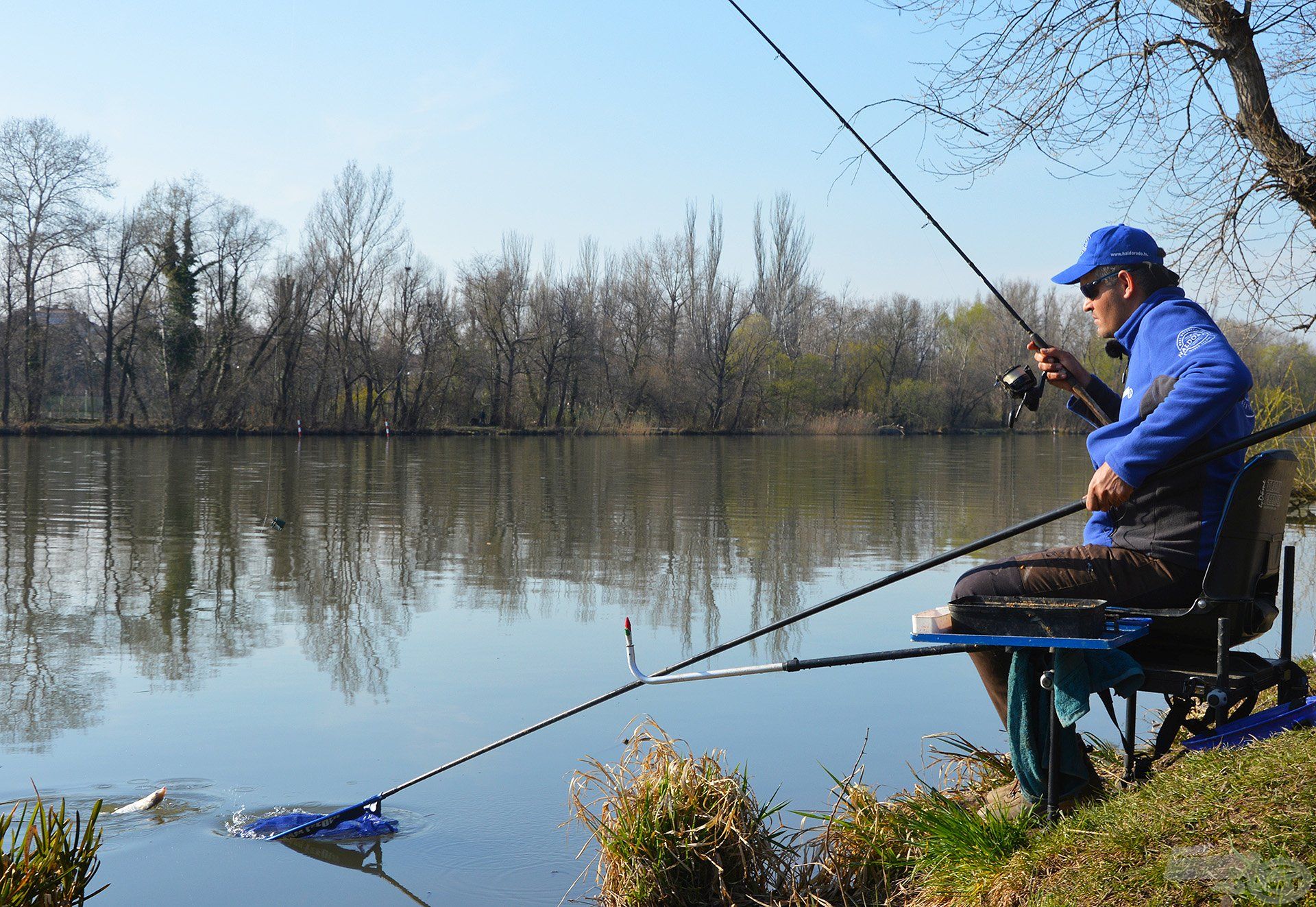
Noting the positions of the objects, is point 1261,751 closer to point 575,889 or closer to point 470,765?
point 575,889

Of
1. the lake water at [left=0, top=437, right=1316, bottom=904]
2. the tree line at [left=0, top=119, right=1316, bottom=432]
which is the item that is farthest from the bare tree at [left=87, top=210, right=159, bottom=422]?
the lake water at [left=0, top=437, right=1316, bottom=904]

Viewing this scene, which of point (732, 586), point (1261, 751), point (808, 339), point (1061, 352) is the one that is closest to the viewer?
point (1261, 751)

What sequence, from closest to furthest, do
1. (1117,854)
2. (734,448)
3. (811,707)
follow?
1. (1117,854)
2. (811,707)
3. (734,448)

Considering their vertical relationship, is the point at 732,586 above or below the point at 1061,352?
below

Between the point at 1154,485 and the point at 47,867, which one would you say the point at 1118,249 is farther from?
the point at 47,867

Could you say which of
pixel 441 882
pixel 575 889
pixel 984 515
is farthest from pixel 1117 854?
pixel 984 515

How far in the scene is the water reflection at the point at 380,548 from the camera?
7.81 metres

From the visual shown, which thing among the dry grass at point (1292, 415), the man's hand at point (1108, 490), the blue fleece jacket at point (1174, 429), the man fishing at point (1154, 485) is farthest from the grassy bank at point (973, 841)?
the dry grass at point (1292, 415)

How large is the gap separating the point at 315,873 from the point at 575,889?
3.40 feet

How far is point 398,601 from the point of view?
9.46 meters

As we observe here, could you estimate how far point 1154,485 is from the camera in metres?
3.25

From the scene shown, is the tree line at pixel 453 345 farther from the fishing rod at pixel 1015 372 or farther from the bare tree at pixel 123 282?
the fishing rod at pixel 1015 372

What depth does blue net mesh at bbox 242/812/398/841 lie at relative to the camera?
15.3 feet

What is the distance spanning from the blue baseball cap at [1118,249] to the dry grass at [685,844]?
6.71ft
